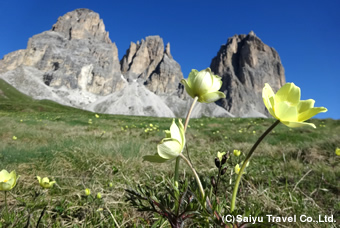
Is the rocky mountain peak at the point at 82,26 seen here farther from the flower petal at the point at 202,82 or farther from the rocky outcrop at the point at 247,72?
the flower petal at the point at 202,82

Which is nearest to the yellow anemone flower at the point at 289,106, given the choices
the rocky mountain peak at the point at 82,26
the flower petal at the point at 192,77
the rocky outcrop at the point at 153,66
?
the flower petal at the point at 192,77

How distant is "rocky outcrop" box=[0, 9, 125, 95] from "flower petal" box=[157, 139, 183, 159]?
133 metres

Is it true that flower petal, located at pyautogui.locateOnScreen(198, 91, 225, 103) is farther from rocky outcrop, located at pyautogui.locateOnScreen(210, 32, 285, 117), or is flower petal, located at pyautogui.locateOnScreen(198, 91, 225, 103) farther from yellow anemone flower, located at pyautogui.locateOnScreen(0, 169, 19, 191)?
rocky outcrop, located at pyautogui.locateOnScreen(210, 32, 285, 117)

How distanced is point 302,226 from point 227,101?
148 metres

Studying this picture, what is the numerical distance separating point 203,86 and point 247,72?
511 ft

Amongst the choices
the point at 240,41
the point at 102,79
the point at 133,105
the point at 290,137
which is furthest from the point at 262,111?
the point at 290,137

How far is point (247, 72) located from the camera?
144625 millimetres

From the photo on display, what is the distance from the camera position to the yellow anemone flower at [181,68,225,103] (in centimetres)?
109

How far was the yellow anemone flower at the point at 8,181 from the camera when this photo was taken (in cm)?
138

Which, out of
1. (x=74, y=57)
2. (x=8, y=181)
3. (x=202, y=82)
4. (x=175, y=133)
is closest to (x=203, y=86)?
(x=202, y=82)

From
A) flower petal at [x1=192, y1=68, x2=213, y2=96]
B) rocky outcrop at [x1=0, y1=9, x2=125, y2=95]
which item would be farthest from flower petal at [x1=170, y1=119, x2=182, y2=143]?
rocky outcrop at [x1=0, y1=9, x2=125, y2=95]

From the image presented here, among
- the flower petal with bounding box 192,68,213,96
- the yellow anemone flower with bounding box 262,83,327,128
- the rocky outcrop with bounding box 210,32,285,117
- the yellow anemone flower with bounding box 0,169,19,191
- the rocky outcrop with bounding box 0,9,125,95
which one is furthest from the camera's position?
the rocky outcrop with bounding box 210,32,285,117

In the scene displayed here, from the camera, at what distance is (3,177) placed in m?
1.58

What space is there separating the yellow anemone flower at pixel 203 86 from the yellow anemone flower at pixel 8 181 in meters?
1.35
